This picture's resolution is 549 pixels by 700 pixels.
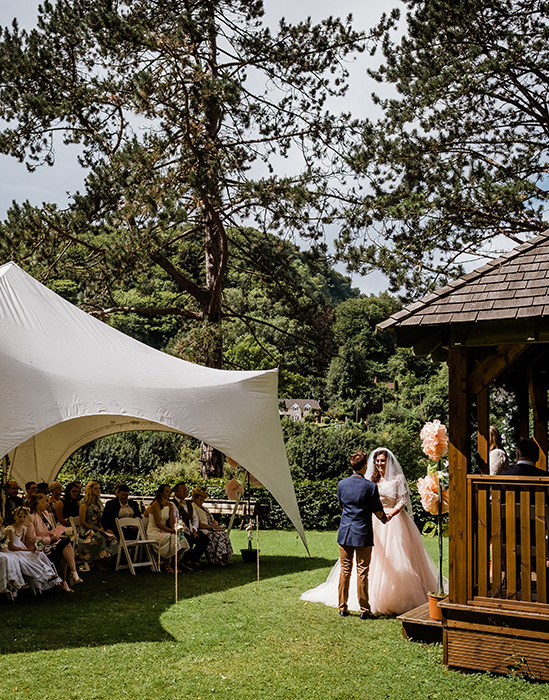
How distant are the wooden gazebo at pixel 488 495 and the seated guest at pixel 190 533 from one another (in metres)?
6.16

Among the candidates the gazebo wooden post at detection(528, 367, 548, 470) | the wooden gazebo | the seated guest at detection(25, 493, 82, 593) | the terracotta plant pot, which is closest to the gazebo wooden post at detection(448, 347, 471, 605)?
the wooden gazebo

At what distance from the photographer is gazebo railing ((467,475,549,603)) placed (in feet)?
19.9

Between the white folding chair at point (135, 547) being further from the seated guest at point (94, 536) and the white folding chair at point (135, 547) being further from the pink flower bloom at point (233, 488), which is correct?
the pink flower bloom at point (233, 488)

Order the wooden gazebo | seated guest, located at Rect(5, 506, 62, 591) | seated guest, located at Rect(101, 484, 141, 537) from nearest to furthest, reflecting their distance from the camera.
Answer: the wooden gazebo
seated guest, located at Rect(5, 506, 62, 591)
seated guest, located at Rect(101, 484, 141, 537)

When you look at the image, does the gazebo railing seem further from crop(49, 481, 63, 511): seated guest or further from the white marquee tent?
crop(49, 481, 63, 511): seated guest

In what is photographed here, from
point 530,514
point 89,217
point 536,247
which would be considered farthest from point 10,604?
point 89,217

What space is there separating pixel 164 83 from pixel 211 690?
1448 cm

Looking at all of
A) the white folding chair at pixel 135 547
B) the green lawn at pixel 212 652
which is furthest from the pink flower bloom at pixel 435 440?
the white folding chair at pixel 135 547

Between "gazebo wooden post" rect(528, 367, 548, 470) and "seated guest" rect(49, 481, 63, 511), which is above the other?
"gazebo wooden post" rect(528, 367, 548, 470)

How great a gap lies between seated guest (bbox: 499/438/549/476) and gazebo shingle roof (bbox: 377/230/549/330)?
1.34 m

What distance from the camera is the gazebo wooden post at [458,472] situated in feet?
20.7

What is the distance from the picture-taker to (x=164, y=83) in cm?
1706

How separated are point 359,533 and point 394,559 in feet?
2.26

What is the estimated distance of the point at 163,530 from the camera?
37.7ft
